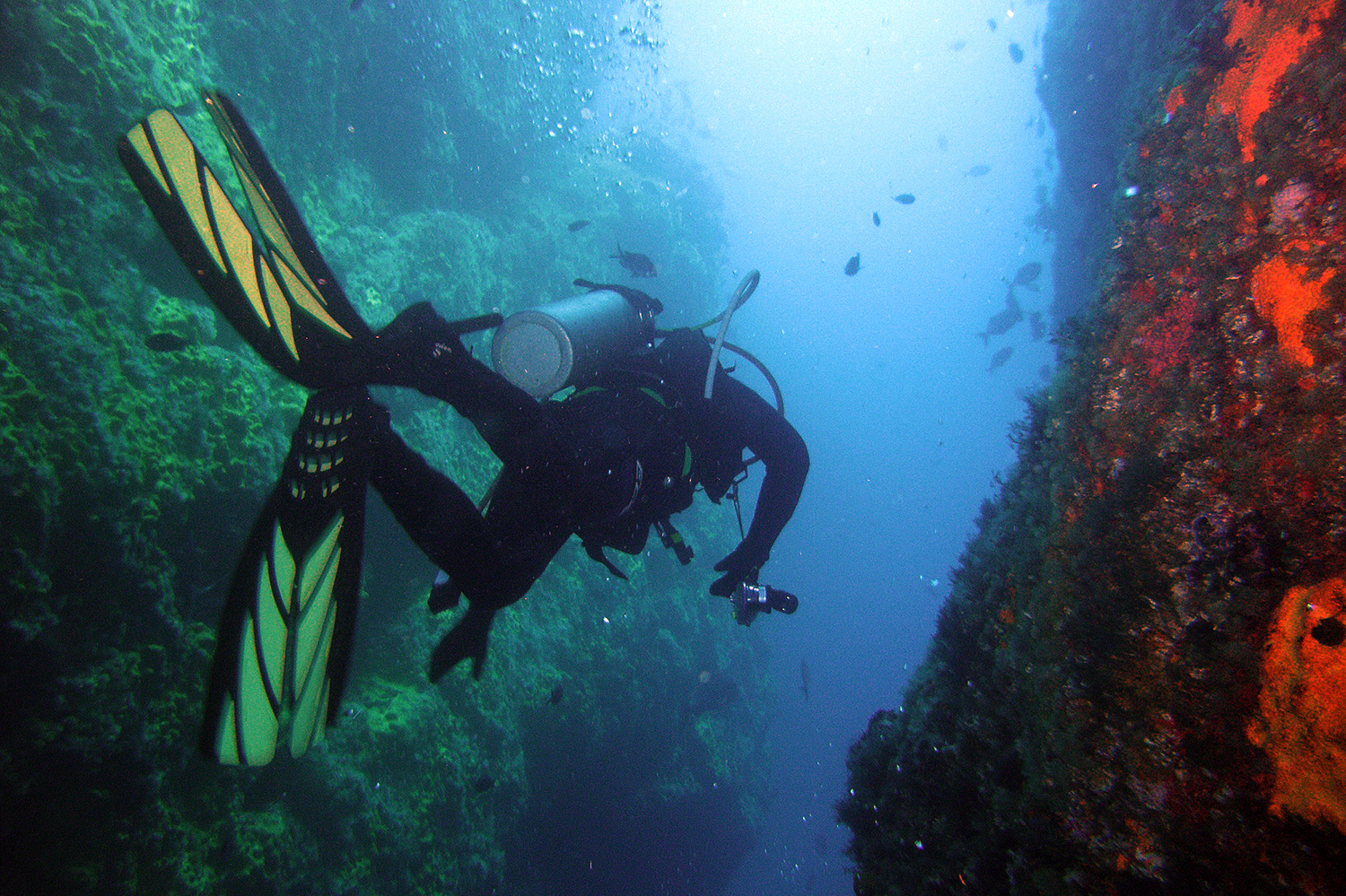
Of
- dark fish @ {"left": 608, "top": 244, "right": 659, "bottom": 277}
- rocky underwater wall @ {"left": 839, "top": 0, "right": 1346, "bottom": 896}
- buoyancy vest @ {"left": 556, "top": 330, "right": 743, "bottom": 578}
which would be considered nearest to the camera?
rocky underwater wall @ {"left": 839, "top": 0, "right": 1346, "bottom": 896}

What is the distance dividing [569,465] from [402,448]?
2.34ft

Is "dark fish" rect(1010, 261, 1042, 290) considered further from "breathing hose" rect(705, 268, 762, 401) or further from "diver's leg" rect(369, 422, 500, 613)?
"diver's leg" rect(369, 422, 500, 613)

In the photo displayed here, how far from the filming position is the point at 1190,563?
1.55 metres

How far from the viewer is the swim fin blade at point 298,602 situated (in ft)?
5.22

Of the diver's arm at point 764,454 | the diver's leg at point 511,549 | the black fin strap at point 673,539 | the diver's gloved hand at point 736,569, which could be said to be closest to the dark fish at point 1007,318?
the diver's arm at point 764,454

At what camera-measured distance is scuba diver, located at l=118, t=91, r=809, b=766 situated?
1.73 m

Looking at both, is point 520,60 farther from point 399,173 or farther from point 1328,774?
point 1328,774

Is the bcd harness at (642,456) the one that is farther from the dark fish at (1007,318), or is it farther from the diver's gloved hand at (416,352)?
the dark fish at (1007,318)

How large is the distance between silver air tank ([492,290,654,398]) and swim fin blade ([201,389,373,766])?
128 centimetres

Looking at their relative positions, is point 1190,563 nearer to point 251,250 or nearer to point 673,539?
point 673,539

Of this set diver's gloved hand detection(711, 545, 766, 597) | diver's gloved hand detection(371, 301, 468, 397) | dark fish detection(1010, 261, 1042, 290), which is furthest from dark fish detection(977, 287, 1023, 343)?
diver's gloved hand detection(371, 301, 468, 397)

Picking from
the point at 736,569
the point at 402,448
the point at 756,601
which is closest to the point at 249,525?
the point at 402,448

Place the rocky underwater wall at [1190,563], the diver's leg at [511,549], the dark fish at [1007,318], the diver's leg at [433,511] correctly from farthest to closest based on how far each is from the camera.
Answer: the dark fish at [1007,318], the diver's leg at [511,549], the diver's leg at [433,511], the rocky underwater wall at [1190,563]

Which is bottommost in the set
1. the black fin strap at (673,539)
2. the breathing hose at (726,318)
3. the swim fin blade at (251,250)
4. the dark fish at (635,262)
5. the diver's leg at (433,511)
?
the diver's leg at (433,511)
